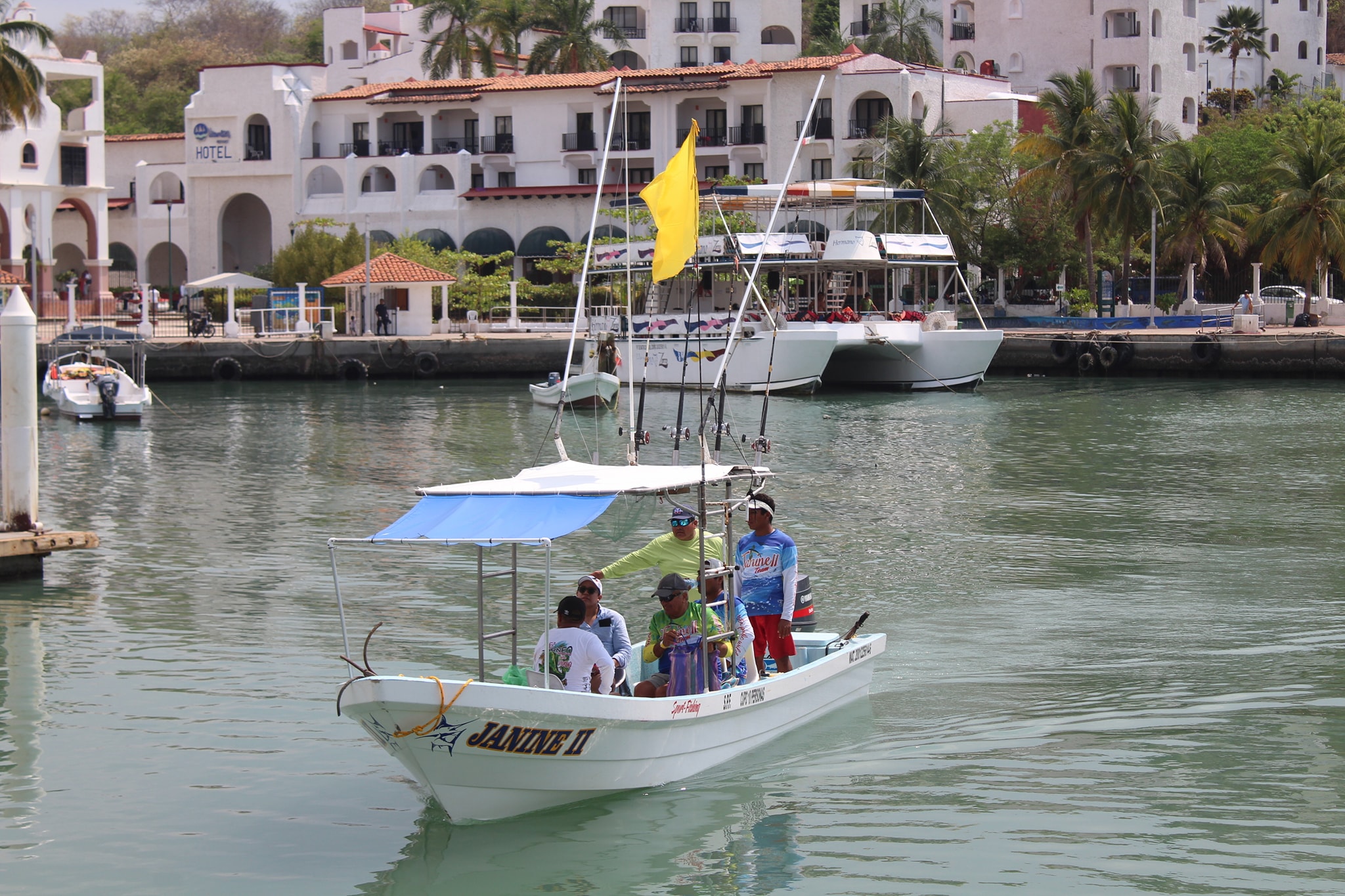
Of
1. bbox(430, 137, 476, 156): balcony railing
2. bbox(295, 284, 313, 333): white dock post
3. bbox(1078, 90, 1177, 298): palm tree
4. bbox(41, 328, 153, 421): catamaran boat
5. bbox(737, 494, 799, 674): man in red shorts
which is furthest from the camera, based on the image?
bbox(430, 137, 476, 156): balcony railing

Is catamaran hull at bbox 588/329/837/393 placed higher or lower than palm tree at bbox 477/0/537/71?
lower

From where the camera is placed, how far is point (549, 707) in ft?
32.2

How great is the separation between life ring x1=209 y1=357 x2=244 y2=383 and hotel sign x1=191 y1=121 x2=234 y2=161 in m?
24.3

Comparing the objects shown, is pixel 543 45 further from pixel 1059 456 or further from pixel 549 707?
pixel 549 707

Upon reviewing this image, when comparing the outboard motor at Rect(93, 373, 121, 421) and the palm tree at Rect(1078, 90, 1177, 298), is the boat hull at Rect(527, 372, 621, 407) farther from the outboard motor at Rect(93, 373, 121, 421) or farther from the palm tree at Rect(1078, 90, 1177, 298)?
the palm tree at Rect(1078, 90, 1177, 298)

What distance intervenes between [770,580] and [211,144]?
72.5m

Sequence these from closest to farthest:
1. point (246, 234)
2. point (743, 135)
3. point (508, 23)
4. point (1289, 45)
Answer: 1. point (743, 135)
2. point (246, 234)
3. point (508, 23)
4. point (1289, 45)

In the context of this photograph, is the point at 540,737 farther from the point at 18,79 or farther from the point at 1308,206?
the point at 1308,206

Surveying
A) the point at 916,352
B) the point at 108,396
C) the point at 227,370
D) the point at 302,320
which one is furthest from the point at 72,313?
the point at 916,352

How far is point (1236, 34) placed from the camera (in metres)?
84.1

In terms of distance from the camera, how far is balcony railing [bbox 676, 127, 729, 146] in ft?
235

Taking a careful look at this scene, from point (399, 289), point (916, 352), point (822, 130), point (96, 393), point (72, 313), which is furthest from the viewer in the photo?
point (822, 130)

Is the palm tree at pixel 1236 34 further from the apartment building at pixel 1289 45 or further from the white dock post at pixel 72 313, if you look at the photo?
the white dock post at pixel 72 313

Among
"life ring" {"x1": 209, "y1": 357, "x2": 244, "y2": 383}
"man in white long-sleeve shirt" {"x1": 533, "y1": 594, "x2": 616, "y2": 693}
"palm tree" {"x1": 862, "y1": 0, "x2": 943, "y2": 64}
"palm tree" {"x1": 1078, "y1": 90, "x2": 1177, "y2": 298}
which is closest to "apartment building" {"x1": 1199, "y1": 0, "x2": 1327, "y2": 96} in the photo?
"palm tree" {"x1": 862, "y1": 0, "x2": 943, "y2": 64}
